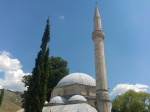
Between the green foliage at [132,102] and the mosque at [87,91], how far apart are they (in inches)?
375

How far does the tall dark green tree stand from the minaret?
9.03 m

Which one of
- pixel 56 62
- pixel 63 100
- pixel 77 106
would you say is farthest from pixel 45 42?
pixel 56 62

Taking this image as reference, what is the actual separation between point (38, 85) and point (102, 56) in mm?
11526

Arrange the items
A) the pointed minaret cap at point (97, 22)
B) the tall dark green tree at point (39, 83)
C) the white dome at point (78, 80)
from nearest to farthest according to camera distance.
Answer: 1. the tall dark green tree at point (39, 83)
2. the white dome at point (78, 80)
3. the pointed minaret cap at point (97, 22)

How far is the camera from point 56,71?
3431cm

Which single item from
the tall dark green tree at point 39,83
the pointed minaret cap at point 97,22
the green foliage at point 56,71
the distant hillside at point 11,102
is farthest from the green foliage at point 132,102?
the tall dark green tree at point 39,83

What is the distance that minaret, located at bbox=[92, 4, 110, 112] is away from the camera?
2167 cm

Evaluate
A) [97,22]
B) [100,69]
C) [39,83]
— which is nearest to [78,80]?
[100,69]

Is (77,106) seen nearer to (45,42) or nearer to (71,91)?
(71,91)

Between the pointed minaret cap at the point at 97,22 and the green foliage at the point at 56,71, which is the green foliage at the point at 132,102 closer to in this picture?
the green foliage at the point at 56,71

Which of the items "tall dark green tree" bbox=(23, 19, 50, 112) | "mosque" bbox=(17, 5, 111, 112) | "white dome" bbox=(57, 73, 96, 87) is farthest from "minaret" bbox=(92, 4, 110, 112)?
"tall dark green tree" bbox=(23, 19, 50, 112)

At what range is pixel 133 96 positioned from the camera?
109ft

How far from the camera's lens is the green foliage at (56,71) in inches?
1336

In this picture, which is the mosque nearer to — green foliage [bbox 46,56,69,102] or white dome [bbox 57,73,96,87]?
white dome [bbox 57,73,96,87]
